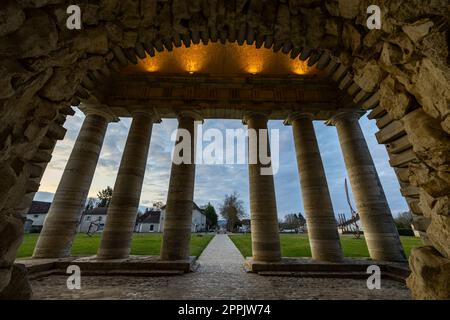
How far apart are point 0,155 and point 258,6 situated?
5.22m

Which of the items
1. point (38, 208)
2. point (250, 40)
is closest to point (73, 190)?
point (250, 40)

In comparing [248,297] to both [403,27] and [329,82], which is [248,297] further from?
[329,82]

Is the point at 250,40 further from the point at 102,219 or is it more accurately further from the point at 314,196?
the point at 102,219

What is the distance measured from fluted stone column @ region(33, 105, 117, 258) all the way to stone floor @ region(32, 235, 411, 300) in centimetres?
323

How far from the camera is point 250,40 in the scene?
188 inches

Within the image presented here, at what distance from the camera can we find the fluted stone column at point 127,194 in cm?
1015

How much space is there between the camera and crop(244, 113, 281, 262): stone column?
10.1 m

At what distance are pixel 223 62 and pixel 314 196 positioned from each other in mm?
10961

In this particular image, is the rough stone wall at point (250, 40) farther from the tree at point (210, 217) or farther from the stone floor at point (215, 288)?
the tree at point (210, 217)

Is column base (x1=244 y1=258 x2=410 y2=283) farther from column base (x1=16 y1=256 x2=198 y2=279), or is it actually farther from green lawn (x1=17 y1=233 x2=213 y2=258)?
green lawn (x1=17 y1=233 x2=213 y2=258)

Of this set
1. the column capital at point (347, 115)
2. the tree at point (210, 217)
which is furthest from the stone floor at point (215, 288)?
the tree at point (210, 217)

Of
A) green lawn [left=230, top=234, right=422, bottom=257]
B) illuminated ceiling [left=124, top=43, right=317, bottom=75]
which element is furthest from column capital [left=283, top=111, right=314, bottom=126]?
green lawn [left=230, top=234, right=422, bottom=257]
